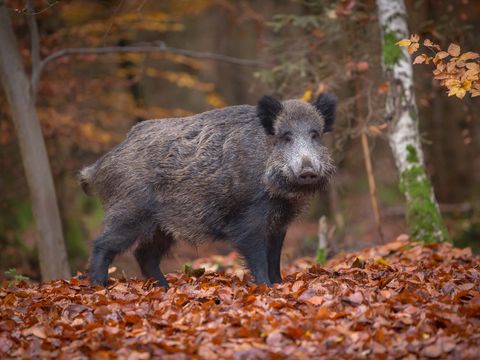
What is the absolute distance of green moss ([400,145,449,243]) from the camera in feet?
28.3

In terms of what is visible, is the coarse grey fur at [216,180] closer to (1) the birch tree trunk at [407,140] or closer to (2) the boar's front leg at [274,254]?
(2) the boar's front leg at [274,254]

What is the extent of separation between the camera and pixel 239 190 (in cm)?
695

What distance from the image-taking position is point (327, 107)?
7297 millimetres

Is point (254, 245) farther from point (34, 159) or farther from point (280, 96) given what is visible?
point (280, 96)

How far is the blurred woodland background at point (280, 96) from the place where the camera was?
9.98 meters

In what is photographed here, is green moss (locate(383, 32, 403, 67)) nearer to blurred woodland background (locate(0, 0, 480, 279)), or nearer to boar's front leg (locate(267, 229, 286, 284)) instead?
blurred woodland background (locate(0, 0, 480, 279))

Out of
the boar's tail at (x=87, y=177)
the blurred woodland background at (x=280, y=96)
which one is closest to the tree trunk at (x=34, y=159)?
the blurred woodland background at (x=280, y=96)

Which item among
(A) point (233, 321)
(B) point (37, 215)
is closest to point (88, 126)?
(B) point (37, 215)

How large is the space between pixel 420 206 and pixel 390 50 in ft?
6.97

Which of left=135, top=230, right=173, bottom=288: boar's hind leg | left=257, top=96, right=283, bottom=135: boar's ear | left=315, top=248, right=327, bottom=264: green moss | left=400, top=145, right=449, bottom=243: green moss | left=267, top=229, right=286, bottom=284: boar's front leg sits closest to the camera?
left=257, top=96, right=283, bottom=135: boar's ear

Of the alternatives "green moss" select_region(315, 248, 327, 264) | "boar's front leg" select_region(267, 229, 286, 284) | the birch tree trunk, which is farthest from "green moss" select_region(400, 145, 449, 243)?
"boar's front leg" select_region(267, 229, 286, 284)

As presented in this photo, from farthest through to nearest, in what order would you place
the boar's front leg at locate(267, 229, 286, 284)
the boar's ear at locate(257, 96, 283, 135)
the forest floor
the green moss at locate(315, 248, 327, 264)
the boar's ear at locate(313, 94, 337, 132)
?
the green moss at locate(315, 248, 327, 264) → the boar's ear at locate(313, 94, 337, 132) → the boar's front leg at locate(267, 229, 286, 284) → the boar's ear at locate(257, 96, 283, 135) → the forest floor

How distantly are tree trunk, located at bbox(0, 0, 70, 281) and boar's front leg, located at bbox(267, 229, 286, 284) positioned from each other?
134 inches

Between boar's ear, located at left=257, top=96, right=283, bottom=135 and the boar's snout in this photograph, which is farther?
boar's ear, located at left=257, top=96, right=283, bottom=135
